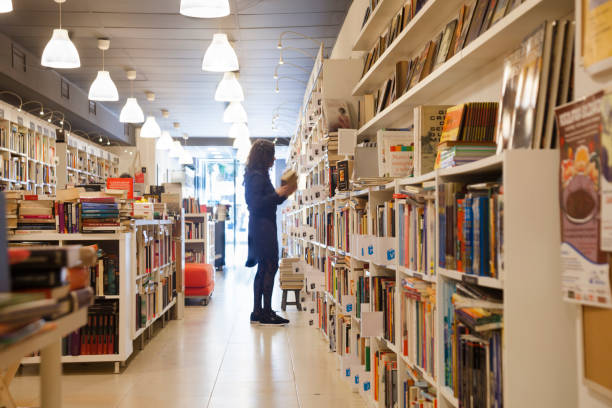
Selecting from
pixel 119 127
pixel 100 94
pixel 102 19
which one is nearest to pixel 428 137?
pixel 100 94

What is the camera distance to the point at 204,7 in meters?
3.80

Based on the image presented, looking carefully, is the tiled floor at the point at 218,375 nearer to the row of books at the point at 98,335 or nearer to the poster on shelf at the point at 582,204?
the row of books at the point at 98,335

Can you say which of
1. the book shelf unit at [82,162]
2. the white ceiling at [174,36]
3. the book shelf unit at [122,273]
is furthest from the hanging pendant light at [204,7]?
the book shelf unit at [82,162]

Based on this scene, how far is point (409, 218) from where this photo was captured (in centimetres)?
261

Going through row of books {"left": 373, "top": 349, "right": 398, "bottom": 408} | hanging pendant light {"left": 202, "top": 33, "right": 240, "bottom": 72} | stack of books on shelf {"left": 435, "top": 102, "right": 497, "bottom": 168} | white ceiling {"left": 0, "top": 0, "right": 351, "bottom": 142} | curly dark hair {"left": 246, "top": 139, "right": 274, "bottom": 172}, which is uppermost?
white ceiling {"left": 0, "top": 0, "right": 351, "bottom": 142}

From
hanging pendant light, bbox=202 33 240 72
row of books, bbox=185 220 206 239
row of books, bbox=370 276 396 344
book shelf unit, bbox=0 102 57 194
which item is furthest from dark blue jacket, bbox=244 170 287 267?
book shelf unit, bbox=0 102 57 194

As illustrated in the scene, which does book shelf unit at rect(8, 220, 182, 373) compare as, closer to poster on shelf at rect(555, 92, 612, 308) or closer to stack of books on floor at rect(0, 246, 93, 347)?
stack of books on floor at rect(0, 246, 93, 347)

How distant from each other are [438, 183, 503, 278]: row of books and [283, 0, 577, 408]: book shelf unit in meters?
0.04

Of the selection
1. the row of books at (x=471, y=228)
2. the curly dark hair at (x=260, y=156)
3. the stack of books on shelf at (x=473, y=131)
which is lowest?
the row of books at (x=471, y=228)

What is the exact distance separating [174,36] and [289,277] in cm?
332

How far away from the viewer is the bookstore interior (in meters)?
1.43

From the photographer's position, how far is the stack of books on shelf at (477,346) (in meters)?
1.67

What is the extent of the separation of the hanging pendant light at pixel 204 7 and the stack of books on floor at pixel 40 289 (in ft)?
8.95

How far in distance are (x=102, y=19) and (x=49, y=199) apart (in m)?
3.27
